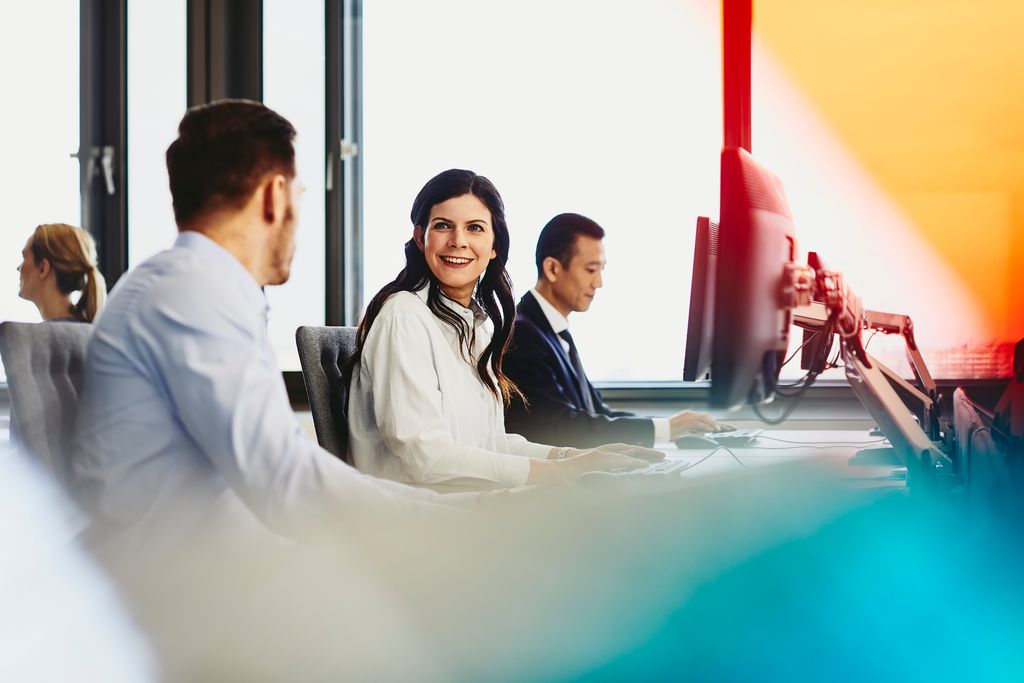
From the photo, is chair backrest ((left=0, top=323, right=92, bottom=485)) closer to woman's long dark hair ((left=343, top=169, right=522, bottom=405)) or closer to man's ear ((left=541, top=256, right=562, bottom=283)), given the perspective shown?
woman's long dark hair ((left=343, top=169, right=522, bottom=405))

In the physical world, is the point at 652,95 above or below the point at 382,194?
above

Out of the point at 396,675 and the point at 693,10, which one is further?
the point at 693,10

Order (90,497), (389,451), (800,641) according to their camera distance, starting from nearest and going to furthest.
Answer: (800,641), (90,497), (389,451)

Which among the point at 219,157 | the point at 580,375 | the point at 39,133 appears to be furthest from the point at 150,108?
the point at 219,157

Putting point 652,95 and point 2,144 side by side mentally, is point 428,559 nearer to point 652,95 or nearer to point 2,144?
point 652,95

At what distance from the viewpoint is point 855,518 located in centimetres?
57

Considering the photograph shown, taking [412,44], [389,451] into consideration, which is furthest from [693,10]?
[389,451]

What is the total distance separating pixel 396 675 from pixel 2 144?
278 centimetres

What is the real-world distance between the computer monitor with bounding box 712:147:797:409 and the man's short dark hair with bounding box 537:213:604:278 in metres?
1.39

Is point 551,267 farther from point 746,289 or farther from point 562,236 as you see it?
point 746,289

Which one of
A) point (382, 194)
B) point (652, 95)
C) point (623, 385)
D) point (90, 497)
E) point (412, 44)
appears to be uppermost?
point (412, 44)

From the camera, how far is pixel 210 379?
0.58 m

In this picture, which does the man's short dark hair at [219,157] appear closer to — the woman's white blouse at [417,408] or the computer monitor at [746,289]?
the computer monitor at [746,289]

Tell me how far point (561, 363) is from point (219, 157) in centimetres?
127
